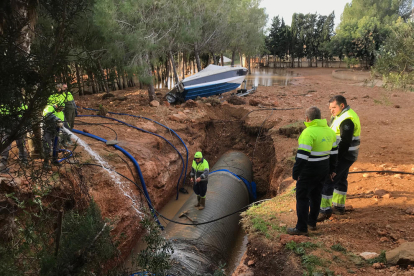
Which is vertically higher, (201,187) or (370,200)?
(370,200)

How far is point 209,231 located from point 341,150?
341 cm

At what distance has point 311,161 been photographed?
13.7 feet

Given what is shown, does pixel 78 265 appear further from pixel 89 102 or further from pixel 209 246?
pixel 89 102

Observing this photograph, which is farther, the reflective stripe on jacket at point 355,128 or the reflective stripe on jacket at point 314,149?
the reflective stripe on jacket at point 355,128

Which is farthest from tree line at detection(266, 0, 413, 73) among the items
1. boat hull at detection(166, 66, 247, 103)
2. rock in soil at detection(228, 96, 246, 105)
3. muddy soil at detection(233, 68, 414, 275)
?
muddy soil at detection(233, 68, 414, 275)

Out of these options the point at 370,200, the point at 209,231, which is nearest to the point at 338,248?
the point at 370,200

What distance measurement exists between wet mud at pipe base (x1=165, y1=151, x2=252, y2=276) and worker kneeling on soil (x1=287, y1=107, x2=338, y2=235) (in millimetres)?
1581

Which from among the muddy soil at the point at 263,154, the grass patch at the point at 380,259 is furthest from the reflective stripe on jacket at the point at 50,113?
the grass patch at the point at 380,259

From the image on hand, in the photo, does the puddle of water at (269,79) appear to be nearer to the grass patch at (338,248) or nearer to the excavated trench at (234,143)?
the excavated trench at (234,143)

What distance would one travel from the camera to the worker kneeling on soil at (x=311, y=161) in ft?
13.5

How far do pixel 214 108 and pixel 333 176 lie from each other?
10.7 m

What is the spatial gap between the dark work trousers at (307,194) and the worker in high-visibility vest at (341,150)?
506mm

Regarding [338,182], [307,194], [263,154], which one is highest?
[307,194]

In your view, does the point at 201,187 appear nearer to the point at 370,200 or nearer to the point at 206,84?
the point at 370,200
